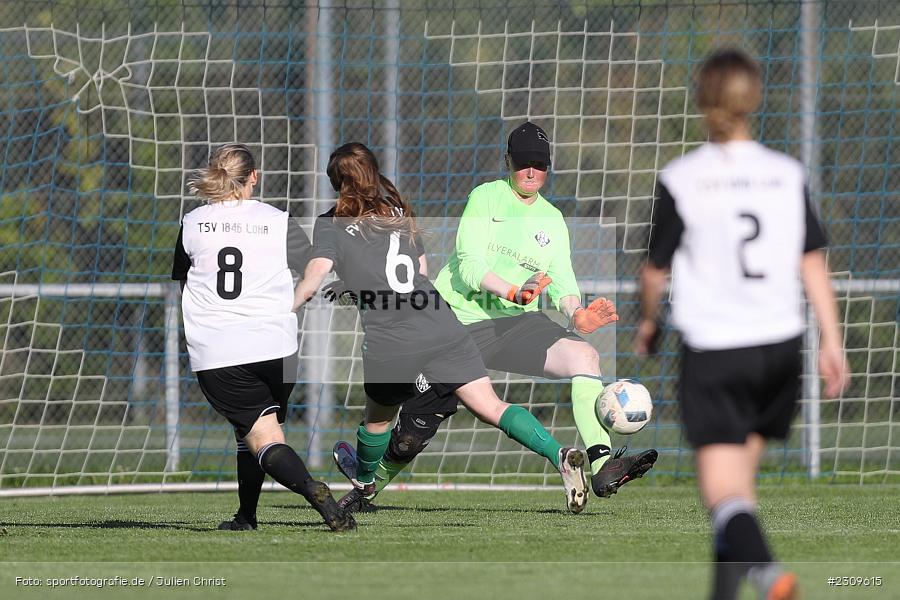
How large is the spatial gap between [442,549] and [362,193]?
1.78 meters

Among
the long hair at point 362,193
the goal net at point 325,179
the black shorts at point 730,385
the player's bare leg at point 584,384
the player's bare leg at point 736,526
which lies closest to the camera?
the player's bare leg at point 736,526

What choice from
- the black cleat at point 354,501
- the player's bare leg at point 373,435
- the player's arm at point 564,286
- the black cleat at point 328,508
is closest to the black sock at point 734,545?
the black cleat at point 328,508

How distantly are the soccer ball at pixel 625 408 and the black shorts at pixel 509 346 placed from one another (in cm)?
47

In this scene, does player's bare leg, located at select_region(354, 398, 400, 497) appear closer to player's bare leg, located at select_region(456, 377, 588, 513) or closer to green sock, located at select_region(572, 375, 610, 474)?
player's bare leg, located at select_region(456, 377, 588, 513)

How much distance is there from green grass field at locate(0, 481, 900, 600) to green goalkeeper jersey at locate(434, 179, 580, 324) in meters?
1.15

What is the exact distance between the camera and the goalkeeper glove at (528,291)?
687 centimetres

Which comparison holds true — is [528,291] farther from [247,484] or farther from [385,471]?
[247,484]

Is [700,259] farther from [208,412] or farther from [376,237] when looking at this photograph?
[208,412]

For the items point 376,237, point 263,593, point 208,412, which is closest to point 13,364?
point 208,412

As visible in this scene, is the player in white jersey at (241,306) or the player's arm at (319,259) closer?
the player in white jersey at (241,306)

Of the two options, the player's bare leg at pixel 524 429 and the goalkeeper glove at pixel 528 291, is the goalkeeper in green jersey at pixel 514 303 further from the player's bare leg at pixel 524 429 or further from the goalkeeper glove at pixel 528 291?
the player's bare leg at pixel 524 429

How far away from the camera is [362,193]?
21.1ft

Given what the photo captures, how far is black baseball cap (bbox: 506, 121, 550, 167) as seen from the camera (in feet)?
24.2

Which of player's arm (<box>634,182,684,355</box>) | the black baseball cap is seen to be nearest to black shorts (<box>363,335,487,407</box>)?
the black baseball cap
